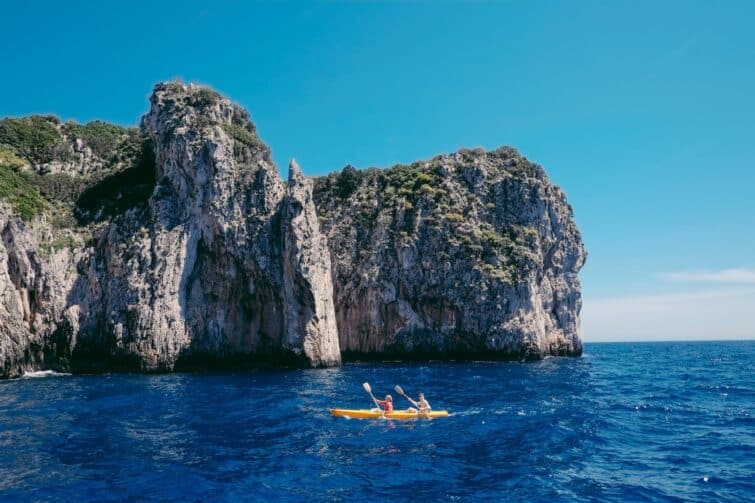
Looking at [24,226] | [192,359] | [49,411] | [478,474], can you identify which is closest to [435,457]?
[478,474]

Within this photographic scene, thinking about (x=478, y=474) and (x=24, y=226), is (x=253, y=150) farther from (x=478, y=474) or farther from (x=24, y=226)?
(x=478, y=474)

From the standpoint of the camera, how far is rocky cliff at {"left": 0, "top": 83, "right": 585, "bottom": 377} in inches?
→ 1807

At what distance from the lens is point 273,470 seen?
17.0m

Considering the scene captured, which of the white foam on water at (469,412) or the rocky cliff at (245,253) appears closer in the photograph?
the white foam on water at (469,412)

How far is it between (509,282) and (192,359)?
112 feet

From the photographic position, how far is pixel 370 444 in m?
20.8

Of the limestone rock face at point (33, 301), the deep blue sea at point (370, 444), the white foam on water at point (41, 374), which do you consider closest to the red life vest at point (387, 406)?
the deep blue sea at point (370, 444)

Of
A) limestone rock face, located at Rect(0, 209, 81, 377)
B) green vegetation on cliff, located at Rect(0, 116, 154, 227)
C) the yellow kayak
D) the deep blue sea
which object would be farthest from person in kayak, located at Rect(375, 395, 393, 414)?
green vegetation on cliff, located at Rect(0, 116, 154, 227)

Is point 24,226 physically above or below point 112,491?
above

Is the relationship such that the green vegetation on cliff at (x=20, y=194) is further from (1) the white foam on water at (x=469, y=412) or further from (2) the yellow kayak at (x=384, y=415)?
(1) the white foam on water at (x=469, y=412)

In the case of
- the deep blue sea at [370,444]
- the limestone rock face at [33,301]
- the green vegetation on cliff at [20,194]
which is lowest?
the deep blue sea at [370,444]

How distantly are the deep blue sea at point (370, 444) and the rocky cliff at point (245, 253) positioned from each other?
11525 mm

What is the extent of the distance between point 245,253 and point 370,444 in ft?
108

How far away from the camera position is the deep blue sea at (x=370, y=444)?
15391 millimetres
